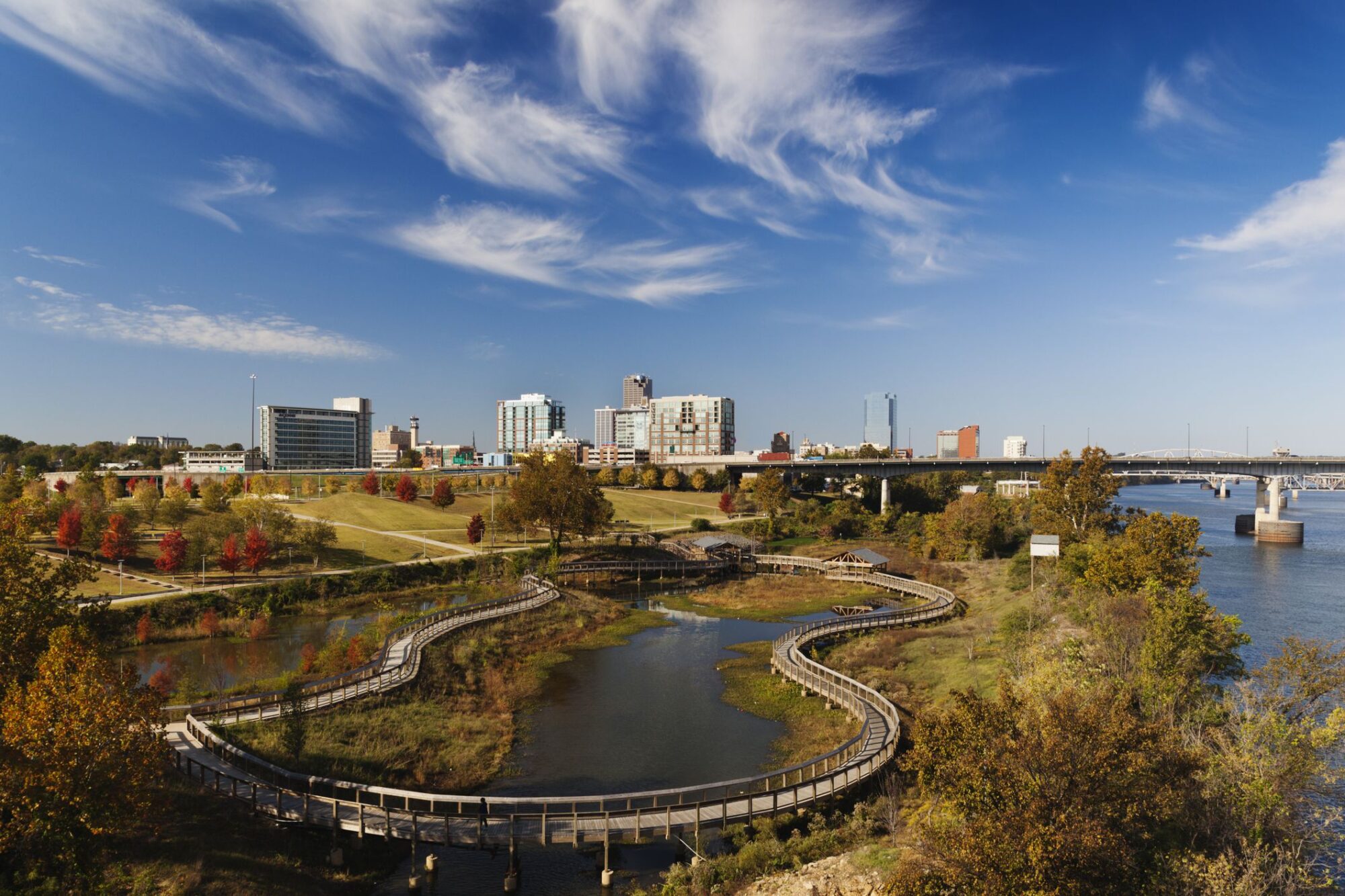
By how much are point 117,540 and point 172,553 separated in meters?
6.43

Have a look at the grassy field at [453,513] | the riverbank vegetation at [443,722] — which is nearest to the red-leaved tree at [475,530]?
the grassy field at [453,513]

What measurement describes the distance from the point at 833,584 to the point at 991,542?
22.1 metres

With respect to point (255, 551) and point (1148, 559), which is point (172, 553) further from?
point (1148, 559)

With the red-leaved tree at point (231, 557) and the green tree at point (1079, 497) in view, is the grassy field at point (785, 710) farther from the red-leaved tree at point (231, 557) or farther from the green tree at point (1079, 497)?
the red-leaved tree at point (231, 557)

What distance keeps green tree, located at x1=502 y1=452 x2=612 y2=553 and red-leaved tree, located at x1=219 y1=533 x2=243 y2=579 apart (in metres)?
26.8

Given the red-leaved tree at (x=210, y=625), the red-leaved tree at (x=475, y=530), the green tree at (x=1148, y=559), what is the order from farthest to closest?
the red-leaved tree at (x=475, y=530) → the red-leaved tree at (x=210, y=625) → the green tree at (x=1148, y=559)

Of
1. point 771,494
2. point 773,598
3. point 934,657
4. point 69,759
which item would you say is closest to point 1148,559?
point 934,657

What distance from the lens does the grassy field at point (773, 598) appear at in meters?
67.9

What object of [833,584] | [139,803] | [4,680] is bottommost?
[833,584]

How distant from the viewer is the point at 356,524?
95.7 meters

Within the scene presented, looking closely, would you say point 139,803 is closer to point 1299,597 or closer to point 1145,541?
point 1145,541

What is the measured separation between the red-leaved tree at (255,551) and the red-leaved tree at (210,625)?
1116 centimetres

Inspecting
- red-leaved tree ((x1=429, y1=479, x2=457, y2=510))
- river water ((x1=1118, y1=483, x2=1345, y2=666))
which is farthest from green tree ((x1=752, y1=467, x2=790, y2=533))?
river water ((x1=1118, y1=483, x2=1345, y2=666))

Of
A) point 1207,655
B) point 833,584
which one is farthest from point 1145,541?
point 833,584
